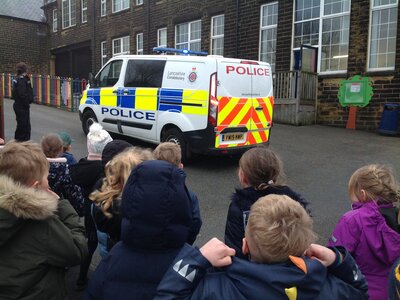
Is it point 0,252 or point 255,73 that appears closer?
point 0,252

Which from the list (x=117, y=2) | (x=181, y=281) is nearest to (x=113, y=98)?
(x=181, y=281)

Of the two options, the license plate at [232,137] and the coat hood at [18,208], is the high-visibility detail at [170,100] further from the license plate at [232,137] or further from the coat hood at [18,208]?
the coat hood at [18,208]

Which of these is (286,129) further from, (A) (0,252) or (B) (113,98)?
(A) (0,252)

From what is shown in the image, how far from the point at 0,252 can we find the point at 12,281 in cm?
16

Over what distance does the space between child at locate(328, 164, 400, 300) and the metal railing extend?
16.0 metres

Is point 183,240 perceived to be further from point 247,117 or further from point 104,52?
point 104,52

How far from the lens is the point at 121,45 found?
77.9 feet

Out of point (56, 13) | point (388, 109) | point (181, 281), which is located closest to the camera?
point (181, 281)

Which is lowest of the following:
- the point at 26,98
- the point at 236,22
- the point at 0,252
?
the point at 0,252

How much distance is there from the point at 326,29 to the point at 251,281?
45.9 ft

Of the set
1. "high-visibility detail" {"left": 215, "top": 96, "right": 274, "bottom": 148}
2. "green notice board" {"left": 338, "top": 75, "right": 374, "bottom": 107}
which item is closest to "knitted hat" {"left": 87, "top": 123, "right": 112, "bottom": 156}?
"high-visibility detail" {"left": 215, "top": 96, "right": 274, "bottom": 148}

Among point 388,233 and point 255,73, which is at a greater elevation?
point 255,73

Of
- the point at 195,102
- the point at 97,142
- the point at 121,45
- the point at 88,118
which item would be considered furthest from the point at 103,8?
the point at 97,142

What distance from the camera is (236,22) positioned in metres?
16.8
